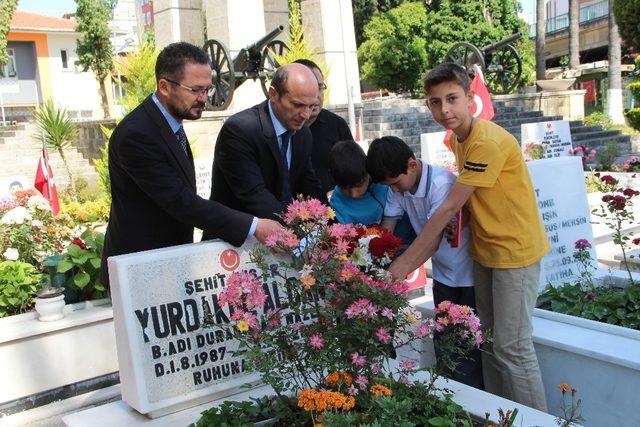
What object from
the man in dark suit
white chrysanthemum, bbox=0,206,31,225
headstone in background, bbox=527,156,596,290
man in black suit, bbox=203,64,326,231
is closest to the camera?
man in black suit, bbox=203,64,326,231

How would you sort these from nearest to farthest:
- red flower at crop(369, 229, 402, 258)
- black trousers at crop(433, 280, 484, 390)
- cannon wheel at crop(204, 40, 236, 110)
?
red flower at crop(369, 229, 402, 258) < black trousers at crop(433, 280, 484, 390) < cannon wheel at crop(204, 40, 236, 110)

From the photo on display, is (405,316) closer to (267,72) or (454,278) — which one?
(454,278)

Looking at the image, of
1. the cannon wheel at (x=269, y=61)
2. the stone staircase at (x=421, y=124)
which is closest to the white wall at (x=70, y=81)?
the stone staircase at (x=421, y=124)

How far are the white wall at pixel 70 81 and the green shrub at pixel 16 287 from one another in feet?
129

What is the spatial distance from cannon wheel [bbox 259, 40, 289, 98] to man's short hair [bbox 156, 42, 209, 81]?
422 inches

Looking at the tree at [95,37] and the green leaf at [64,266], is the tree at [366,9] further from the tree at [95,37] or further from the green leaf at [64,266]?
the green leaf at [64,266]

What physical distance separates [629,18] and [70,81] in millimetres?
33453

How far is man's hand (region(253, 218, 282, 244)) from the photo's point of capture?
8.99 ft

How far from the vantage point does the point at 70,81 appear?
43.1m

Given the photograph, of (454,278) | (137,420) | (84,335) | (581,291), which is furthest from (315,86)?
(84,335)

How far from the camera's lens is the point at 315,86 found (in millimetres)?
2871

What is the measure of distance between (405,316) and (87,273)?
2.68 m

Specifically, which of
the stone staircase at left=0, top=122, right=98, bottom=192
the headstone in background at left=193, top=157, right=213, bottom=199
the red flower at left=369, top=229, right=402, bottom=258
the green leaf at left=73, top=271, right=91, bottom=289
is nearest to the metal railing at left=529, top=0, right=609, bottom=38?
the stone staircase at left=0, top=122, right=98, bottom=192

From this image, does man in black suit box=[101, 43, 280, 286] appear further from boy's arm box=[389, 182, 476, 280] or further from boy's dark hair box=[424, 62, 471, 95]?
boy's dark hair box=[424, 62, 471, 95]
